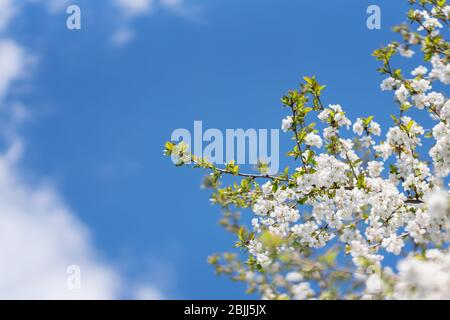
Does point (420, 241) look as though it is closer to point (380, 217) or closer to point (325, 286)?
point (380, 217)

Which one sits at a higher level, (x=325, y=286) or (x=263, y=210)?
(x=263, y=210)

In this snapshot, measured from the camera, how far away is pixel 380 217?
5418 millimetres

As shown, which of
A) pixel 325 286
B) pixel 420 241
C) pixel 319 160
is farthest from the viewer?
pixel 319 160

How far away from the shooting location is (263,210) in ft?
19.6
